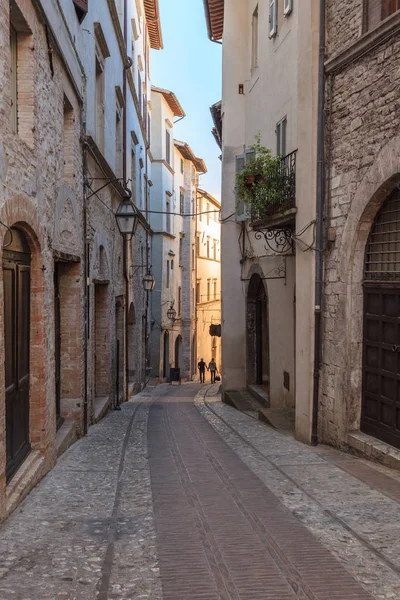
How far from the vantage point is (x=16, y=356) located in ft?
21.4

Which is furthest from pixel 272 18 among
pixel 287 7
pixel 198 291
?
pixel 198 291

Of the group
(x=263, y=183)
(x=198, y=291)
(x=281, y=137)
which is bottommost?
(x=198, y=291)

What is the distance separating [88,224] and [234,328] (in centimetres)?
699

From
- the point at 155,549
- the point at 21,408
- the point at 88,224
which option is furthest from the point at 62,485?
the point at 88,224

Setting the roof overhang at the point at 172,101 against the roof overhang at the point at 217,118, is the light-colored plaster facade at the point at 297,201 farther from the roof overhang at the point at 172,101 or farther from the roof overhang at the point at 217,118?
the roof overhang at the point at 172,101

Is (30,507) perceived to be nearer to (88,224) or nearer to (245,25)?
(88,224)

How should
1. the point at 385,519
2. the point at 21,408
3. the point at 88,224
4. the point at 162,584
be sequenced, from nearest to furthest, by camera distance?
1. the point at 162,584
2. the point at 385,519
3. the point at 21,408
4. the point at 88,224

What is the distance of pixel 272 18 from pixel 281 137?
273cm

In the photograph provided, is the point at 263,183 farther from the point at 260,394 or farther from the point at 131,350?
the point at 131,350

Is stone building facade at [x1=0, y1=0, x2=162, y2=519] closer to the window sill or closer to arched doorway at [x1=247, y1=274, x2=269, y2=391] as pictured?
arched doorway at [x1=247, y1=274, x2=269, y2=391]

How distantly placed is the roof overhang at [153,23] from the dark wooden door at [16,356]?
2235cm

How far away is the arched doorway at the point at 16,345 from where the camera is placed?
6.20 meters

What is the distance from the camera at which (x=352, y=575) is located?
4461 mm

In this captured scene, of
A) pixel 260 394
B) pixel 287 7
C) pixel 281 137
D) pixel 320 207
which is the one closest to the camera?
pixel 320 207
